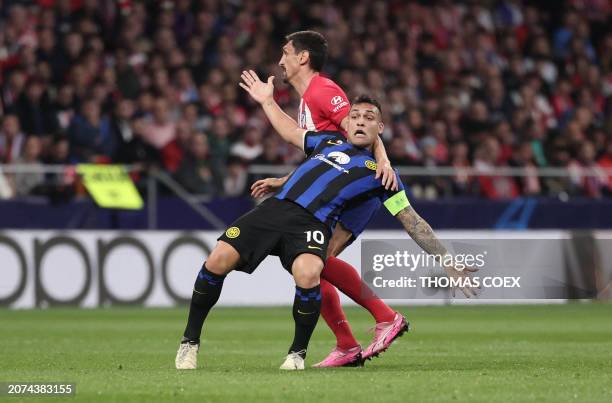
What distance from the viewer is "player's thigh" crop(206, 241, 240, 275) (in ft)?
28.6

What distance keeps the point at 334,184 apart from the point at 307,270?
26.7 inches

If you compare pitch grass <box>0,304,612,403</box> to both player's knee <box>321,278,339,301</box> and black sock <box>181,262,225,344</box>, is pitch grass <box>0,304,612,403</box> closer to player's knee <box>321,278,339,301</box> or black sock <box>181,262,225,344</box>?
black sock <box>181,262,225,344</box>

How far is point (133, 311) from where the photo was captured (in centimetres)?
1692

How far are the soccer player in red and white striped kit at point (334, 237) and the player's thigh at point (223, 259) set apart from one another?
0.78 meters

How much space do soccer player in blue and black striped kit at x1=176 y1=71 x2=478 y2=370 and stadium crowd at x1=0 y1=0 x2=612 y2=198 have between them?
29.5 feet

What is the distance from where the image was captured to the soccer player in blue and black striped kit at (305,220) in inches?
344

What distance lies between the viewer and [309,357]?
10.4 m

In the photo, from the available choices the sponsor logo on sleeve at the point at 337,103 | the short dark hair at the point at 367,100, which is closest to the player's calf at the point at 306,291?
the short dark hair at the point at 367,100

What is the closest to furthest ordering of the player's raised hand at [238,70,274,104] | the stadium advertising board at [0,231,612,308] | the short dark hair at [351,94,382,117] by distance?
the short dark hair at [351,94,382,117]
the player's raised hand at [238,70,274,104]
the stadium advertising board at [0,231,612,308]

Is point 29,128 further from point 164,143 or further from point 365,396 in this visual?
point 365,396

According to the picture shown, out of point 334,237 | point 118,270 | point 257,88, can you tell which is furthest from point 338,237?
point 118,270

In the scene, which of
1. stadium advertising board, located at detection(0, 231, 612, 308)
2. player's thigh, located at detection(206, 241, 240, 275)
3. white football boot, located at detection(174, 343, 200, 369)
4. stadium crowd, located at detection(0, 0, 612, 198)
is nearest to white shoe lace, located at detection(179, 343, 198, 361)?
white football boot, located at detection(174, 343, 200, 369)

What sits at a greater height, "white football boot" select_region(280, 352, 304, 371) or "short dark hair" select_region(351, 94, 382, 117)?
"short dark hair" select_region(351, 94, 382, 117)

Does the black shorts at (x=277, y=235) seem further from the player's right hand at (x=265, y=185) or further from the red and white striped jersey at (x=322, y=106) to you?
the red and white striped jersey at (x=322, y=106)
